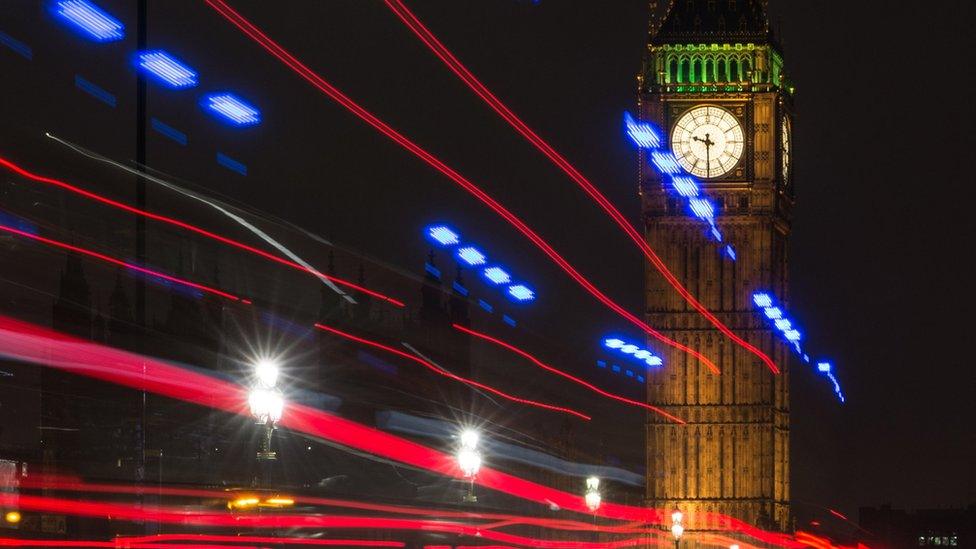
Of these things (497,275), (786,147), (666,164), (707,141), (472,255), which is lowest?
(497,275)

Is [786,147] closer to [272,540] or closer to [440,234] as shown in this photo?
[440,234]

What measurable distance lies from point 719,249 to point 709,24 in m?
8.64

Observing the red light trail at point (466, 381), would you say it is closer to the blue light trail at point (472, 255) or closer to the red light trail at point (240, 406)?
the red light trail at point (240, 406)

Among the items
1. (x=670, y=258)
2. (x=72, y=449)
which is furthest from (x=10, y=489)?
(x=670, y=258)

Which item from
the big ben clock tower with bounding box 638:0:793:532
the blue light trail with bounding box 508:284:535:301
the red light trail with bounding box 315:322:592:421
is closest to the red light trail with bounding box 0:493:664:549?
the red light trail with bounding box 315:322:592:421

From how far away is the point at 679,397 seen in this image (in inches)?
2884

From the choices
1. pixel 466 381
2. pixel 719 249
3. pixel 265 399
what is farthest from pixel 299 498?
pixel 719 249

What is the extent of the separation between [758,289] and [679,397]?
Answer: 5.18m

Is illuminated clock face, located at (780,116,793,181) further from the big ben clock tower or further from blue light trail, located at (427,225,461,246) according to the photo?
blue light trail, located at (427,225,461,246)

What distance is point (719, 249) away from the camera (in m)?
72.8

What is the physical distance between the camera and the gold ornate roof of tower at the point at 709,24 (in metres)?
71.9

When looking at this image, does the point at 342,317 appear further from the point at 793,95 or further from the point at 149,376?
the point at 149,376

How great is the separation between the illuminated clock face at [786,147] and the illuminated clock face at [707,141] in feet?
7.31

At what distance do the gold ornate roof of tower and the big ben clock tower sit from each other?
38 millimetres
